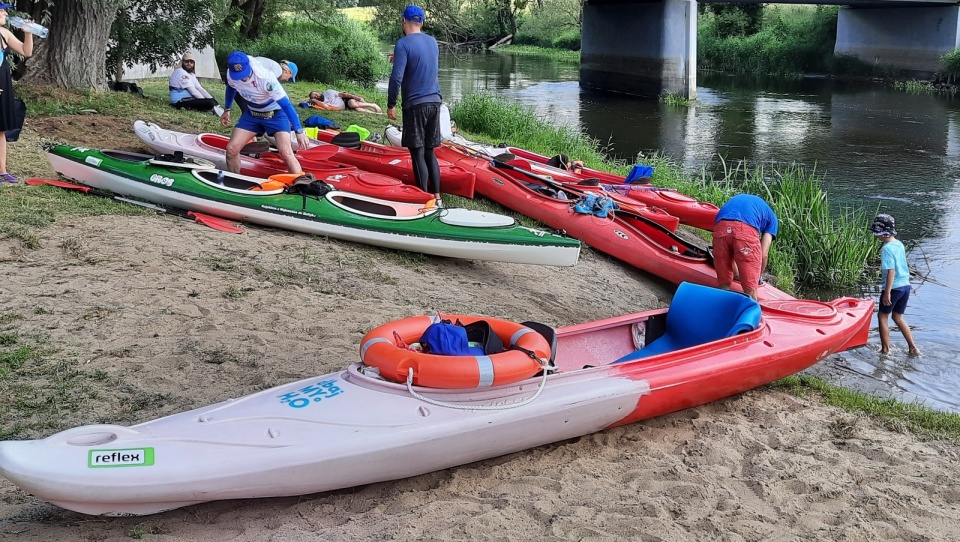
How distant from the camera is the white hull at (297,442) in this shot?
2.95 metres

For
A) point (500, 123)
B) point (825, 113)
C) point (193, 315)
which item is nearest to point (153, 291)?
point (193, 315)

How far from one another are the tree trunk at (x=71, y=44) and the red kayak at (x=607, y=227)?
474 centimetres

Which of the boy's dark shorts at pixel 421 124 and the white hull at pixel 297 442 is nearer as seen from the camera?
the white hull at pixel 297 442

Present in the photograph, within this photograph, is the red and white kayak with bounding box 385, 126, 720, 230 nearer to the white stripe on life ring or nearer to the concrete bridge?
the white stripe on life ring

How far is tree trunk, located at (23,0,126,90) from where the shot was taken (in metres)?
9.92

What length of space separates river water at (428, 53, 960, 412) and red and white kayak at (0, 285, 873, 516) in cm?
184

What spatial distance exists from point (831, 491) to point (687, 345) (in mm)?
1272

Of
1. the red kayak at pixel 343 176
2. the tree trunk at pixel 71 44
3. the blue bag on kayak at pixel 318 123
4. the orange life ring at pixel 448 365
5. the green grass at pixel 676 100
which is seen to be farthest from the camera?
the green grass at pixel 676 100

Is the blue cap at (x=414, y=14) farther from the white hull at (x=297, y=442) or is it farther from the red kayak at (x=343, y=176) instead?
the white hull at (x=297, y=442)

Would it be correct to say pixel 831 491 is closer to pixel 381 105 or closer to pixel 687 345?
pixel 687 345

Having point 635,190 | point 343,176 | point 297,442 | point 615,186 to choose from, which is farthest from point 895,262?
point 297,442

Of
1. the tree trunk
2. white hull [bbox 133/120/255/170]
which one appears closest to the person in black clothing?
white hull [bbox 133/120/255/170]

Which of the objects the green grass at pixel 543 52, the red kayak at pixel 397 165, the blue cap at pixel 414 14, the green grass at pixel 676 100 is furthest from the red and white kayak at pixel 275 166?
the green grass at pixel 543 52

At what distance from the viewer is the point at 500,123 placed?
1341 centimetres
